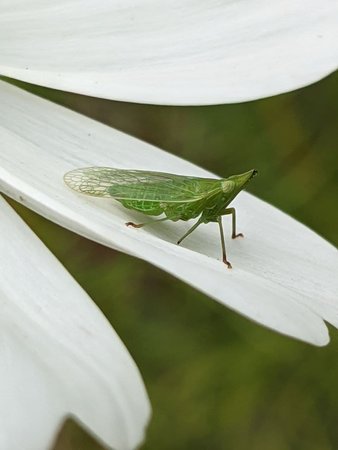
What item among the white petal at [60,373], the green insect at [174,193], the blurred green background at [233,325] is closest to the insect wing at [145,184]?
the green insect at [174,193]

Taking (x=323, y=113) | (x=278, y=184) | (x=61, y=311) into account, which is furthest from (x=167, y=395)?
(x=61, y=311)

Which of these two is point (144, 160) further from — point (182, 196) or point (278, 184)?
point (278, 184)

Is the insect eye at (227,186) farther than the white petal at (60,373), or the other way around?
the insect eye at (227,186)

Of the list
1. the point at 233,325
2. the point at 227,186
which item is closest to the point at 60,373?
the point at 227,186

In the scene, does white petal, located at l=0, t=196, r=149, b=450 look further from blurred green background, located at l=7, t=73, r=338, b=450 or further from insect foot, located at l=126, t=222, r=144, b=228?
blurred green background, located at l=7, t=73, r=338, b=450

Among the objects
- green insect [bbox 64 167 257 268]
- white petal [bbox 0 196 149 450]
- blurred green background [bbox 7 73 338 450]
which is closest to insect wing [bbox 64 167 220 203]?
green insect [bbox 64 167 257 268]

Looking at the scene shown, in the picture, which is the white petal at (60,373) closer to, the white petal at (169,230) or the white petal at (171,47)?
the white petal at (169,230)

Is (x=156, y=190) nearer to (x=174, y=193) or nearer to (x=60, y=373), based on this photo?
(x=174, y=193)
